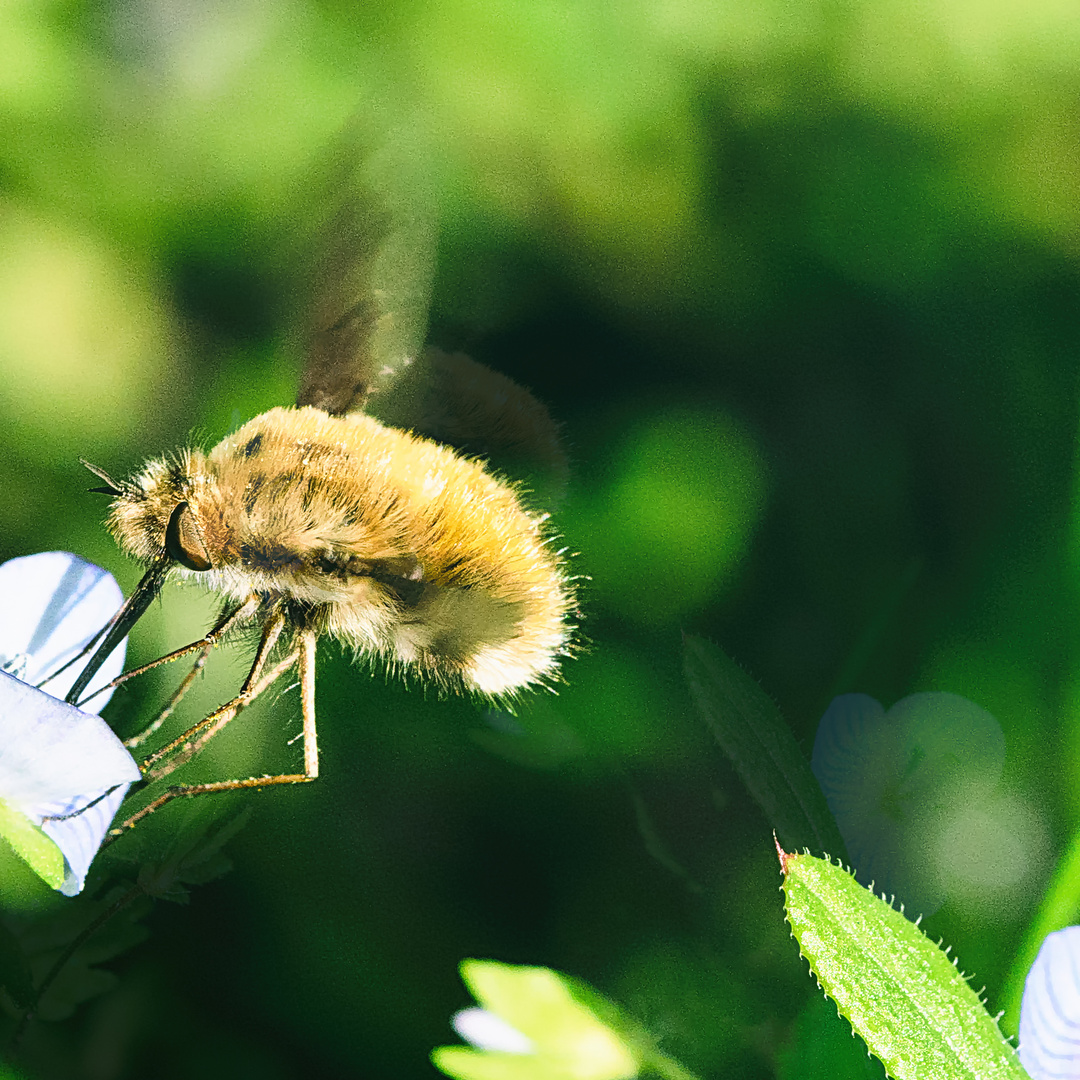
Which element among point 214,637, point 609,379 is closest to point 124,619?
point 214,637

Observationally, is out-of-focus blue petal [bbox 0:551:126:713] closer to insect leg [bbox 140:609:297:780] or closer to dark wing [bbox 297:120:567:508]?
insect leg [bbox 140:609:297:780]

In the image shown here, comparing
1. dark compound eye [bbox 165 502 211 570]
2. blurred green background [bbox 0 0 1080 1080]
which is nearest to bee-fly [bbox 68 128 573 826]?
dark compound eye [bbox 165 502 211 570]

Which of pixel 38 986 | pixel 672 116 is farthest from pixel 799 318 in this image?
pixel 38 986

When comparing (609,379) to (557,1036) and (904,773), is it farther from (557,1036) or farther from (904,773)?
(557,1036)

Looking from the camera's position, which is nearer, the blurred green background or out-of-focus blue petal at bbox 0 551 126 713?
out-of-focus blue petal at bbox 0 551 126 713

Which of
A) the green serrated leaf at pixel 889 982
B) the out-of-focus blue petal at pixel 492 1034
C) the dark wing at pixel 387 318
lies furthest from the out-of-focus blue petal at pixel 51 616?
the green serrated leaf at pixel 889 982
